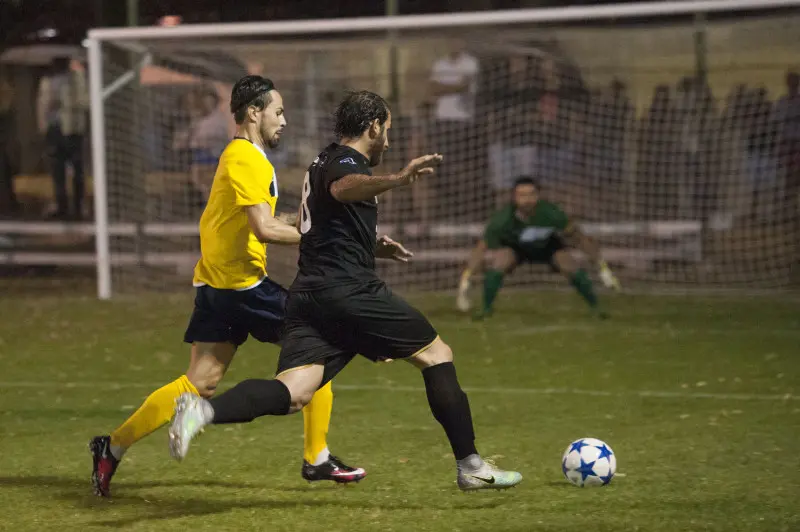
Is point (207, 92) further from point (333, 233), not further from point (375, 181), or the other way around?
point (375, 181)

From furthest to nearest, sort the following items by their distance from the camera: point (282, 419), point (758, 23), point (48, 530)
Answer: point (758, 23), point (282, 419), point (48, 530)

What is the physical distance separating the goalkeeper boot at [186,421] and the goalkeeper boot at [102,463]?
2.99ft

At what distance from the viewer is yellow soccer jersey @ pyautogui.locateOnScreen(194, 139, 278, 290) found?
6141 millimetres

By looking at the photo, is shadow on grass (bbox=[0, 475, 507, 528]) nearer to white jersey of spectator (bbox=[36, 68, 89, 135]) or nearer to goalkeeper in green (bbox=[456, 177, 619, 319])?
goalkeeper in green (bbox=[456, 177, 619, 319])

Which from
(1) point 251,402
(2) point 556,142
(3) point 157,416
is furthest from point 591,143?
(1) point 251,402

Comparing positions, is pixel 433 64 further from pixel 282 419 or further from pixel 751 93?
pixel 282 419

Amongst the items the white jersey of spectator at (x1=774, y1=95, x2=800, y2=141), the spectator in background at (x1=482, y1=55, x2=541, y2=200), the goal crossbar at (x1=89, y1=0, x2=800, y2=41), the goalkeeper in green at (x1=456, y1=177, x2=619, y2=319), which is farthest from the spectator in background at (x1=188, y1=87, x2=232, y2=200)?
the white jersey of spectator at (x1=774, y1=95, x2=800, y2=141)

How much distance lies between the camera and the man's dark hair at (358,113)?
5797mm

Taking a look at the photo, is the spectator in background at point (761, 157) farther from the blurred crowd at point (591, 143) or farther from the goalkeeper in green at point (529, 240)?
the goalkeeper in green at point (529, 240)

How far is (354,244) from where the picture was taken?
5805 mm

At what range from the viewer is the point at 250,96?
20.6 feet

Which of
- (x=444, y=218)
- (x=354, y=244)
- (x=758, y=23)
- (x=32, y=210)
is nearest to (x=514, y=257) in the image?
(x=444, y=218)

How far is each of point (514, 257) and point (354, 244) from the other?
7.57m

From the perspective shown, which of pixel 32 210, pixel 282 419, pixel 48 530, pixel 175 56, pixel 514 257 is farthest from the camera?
pixel 32 210
